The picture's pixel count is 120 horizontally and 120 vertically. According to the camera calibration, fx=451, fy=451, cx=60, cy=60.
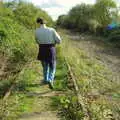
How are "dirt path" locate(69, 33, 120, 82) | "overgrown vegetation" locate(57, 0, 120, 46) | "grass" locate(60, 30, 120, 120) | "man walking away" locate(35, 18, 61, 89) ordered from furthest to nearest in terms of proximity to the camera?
"overgrown vegetation" locate(57, 0, 120, 46)
"dirt path" locate(69, 33, 120, 82)
"man walking away" locate(35, 18, 61, 89)
"grass" locate(60, 30, 120, 120)

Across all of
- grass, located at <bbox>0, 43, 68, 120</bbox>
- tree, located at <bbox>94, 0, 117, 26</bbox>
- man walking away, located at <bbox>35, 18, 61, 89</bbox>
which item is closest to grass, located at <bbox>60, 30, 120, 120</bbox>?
grass, located at <bbox>0, 43, 68, 120</bbox>

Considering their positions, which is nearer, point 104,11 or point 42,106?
point 42,106

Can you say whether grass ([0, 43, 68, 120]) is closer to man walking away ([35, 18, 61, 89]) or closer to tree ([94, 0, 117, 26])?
man walking away ([35, 18, 61, 89])

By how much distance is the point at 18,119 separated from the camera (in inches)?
331

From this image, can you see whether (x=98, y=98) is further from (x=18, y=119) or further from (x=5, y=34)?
(x=5, y=34)

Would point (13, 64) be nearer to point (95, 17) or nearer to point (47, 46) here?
point (47, 46)

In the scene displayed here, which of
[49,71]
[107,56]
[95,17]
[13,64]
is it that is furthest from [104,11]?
[49,71]

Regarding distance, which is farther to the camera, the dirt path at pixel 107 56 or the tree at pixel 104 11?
the tree at pixel 104 11

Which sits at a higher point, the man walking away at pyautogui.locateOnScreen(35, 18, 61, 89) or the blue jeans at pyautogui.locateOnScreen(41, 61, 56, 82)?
the man walking away at pyautogui.locateOnScreen(35, 18, 61, 89)

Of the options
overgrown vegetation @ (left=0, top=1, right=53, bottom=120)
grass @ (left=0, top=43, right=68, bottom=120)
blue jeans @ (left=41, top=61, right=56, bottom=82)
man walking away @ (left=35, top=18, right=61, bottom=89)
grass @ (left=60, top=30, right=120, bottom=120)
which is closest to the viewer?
grass @ (left=60, top=30, right=120, bottom=120)

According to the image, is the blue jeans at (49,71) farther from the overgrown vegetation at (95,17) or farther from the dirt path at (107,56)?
the overgrown vegetation at (95,17)

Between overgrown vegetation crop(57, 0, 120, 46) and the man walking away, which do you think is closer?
the man walking away

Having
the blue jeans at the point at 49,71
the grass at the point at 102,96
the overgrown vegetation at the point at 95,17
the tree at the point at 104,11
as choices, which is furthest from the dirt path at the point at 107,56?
the tree at the point at 104,11

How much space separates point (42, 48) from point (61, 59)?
7727 mm
